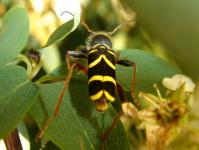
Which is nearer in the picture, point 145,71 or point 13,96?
point 13,96

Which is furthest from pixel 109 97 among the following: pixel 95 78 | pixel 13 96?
pixel 13 96

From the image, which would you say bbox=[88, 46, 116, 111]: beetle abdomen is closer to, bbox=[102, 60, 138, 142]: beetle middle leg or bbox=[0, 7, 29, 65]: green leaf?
bbox=[102, 60, 138, 142]: beetle middle leg

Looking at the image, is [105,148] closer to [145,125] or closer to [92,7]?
[145,125]

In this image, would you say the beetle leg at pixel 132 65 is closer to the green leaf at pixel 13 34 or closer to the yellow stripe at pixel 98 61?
the yellow stripe at pixel 98 61

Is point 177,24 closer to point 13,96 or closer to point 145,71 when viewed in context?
point 145,71

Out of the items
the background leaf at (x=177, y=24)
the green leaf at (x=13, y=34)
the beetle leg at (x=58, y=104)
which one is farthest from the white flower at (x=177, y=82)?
the green leaf at (x=13, y=34)

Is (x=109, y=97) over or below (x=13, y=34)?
below
